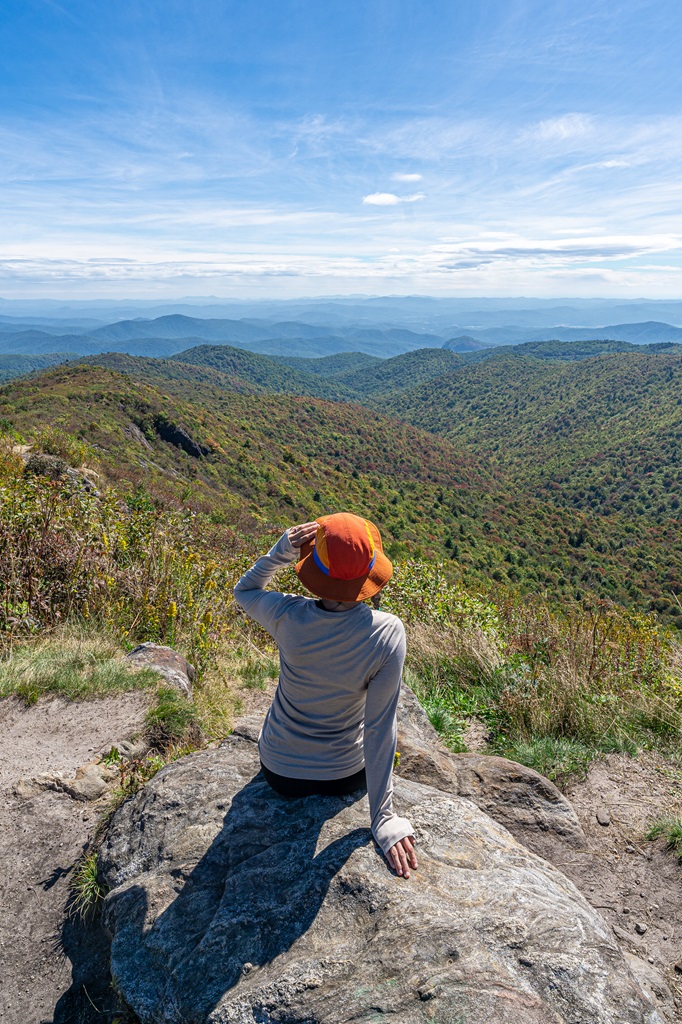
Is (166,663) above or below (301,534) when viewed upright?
below

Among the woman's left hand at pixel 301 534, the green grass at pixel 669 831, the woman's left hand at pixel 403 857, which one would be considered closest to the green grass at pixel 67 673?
the woman's left hand at pixel 301 534

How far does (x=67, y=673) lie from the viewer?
156 inches

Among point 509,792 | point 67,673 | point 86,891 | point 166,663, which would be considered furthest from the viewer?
point 166,663

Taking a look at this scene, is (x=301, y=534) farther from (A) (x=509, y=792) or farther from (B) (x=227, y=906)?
(A) (x=509, y=792)

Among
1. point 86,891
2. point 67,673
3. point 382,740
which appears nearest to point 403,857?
point 382,740

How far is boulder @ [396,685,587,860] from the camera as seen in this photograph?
2895 millimetres

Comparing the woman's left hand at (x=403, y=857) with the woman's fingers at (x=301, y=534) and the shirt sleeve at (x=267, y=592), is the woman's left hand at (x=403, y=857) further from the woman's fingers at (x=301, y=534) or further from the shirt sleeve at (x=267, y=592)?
the woman's fingers at (x=301, y=534)

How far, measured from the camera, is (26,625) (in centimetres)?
453

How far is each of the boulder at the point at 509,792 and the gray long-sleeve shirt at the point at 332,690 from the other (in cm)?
90

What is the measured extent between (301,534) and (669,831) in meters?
2.58

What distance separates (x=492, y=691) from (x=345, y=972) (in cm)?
300

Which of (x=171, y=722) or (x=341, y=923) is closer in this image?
(x=341, y=923)

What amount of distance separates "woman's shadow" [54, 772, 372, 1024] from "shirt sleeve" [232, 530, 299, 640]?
30.6 inches

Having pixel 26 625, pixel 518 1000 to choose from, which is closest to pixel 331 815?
Answer: pixel 518 1000
